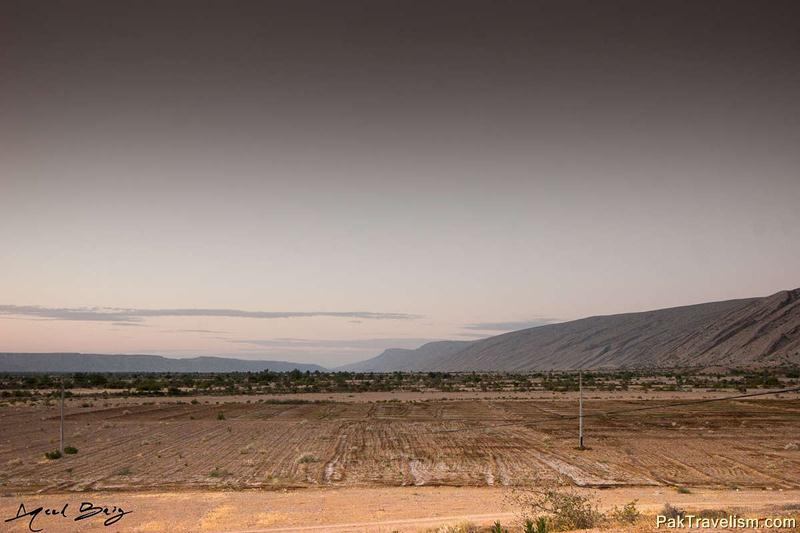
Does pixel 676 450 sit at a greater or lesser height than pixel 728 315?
lesser

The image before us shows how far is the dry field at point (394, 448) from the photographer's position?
80.7 ft

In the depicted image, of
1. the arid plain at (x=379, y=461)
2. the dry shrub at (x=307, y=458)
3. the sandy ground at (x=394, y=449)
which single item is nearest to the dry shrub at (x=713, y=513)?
the arid plain at (x=379, y=461)

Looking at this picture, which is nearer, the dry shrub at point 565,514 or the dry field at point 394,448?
the dry shrub at point 565,514

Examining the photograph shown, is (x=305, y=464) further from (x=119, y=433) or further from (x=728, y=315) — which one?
(x=728, y=315)

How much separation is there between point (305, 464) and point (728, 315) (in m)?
200

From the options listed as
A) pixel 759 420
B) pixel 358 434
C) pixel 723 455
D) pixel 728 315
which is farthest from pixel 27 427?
pixel 728 315

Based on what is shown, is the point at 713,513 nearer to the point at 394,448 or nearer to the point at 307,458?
the point at 307,458

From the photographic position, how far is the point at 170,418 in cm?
4956

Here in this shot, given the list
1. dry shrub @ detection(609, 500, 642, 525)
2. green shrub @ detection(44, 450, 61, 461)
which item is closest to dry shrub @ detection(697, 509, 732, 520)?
dry shrub @ detection(609, 500, 642, 525)

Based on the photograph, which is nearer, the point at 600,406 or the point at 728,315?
the point at 600,406

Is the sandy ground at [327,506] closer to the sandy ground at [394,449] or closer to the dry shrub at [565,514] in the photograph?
the dry shrub at [565,514]
